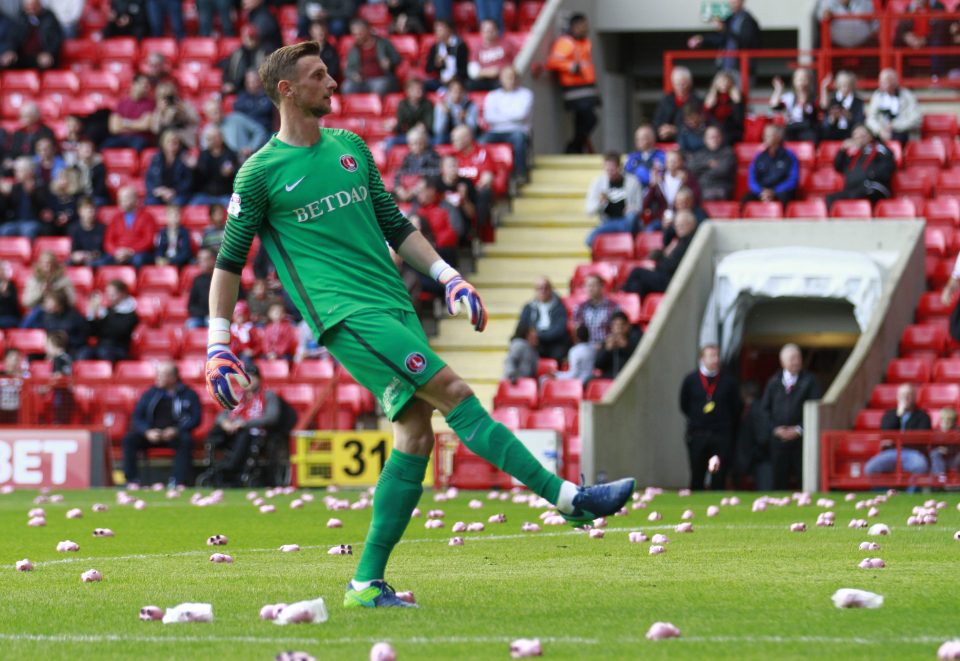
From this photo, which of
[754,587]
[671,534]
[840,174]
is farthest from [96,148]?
[754,587]

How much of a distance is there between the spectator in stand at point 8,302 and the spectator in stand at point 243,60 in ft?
17.1

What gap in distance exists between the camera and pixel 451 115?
87.1 ft

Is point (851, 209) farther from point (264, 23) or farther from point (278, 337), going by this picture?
point (264, 23)

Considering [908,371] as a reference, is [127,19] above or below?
above

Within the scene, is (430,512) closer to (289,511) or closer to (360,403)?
(289,511)

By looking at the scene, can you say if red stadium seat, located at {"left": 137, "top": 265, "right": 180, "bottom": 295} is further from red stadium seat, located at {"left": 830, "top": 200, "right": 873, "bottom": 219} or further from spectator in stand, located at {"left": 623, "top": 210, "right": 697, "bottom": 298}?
red stadium seat, located at {"left": 830, "top": 200, "right": 873, "bottom": 219}

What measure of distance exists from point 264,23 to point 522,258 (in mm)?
6517

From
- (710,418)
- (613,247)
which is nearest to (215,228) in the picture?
(613,247)

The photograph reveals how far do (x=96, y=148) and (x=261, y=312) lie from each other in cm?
624

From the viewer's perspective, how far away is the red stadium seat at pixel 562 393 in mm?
21578

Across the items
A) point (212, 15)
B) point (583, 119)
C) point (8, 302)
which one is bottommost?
point (8, 302)

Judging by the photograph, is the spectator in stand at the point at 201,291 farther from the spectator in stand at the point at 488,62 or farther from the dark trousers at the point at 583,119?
the dark trousers at the point at 583,119

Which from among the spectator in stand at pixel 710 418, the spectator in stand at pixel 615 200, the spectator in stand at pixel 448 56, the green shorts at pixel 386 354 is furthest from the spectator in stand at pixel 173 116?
the green shorts at pixel 386 354

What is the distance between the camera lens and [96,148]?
94.3 feet
